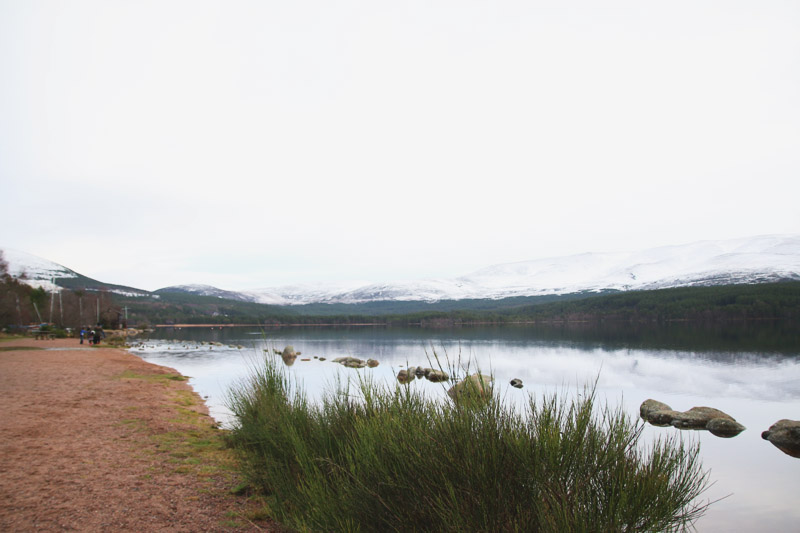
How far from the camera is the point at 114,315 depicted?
279ft

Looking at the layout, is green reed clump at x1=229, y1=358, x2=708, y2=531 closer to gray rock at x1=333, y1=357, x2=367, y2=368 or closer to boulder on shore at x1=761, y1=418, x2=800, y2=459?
boulder on shore at x1=761, y1=418, x2=800, y2=459

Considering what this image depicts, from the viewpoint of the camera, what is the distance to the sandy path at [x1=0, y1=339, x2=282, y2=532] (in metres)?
5.84

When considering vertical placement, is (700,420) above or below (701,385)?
above

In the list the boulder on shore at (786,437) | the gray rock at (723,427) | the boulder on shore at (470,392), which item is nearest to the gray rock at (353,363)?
the gray rock at (723,427)

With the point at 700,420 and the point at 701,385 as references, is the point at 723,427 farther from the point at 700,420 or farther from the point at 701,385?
the point at 701,385

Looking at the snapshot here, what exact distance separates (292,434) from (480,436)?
10.9 feet

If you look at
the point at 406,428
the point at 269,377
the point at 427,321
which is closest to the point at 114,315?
the point at 427,321

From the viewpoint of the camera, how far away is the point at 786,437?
13.1m

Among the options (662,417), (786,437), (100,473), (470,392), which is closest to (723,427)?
(786,437)

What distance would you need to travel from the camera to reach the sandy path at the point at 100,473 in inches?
230

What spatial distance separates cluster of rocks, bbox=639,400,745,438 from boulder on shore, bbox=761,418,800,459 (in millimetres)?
964

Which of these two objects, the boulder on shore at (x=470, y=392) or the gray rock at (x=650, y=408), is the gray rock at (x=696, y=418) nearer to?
the gray rock at (x=650, y=408)

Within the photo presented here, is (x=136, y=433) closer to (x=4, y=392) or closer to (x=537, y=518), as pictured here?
(x=4, y=392)

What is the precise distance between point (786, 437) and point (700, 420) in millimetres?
2274
